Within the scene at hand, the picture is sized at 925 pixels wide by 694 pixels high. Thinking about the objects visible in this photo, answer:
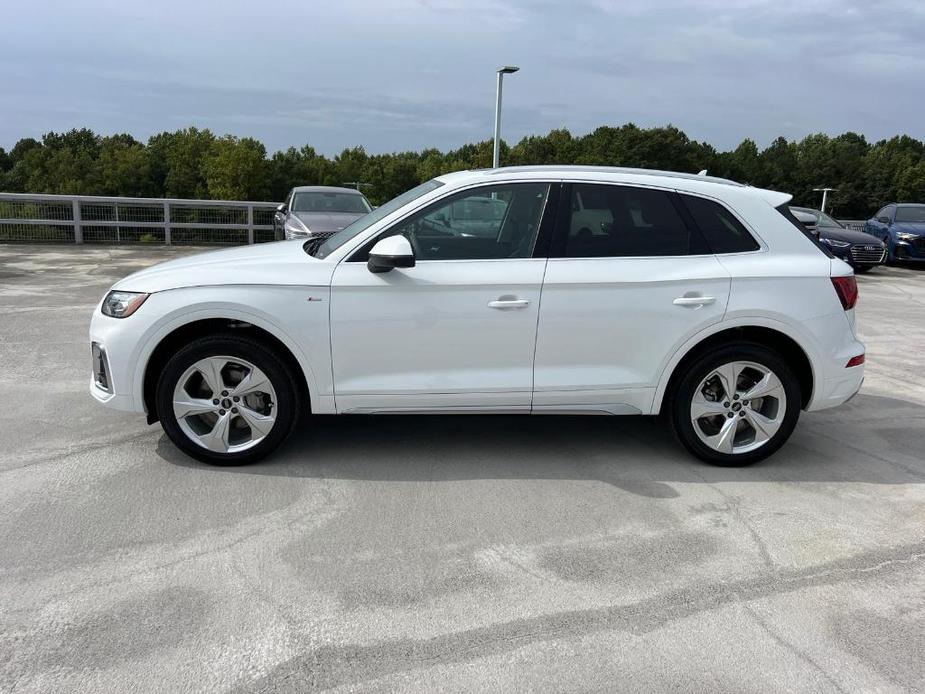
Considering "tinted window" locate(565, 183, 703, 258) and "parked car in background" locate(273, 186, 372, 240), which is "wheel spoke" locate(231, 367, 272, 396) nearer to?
"tinted window" locate(565, 183, 703, 258)

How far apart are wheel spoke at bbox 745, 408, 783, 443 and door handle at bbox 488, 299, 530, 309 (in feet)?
5.08

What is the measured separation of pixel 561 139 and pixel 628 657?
362 feet

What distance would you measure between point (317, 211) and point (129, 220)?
770cm

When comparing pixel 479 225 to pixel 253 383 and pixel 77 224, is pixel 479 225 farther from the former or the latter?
pixel 77 224

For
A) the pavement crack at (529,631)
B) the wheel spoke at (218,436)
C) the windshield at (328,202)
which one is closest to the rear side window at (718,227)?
the pavement crack at (529,631)

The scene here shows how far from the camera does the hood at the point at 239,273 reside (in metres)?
4.22

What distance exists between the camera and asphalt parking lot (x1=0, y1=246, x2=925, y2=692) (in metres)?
2.66

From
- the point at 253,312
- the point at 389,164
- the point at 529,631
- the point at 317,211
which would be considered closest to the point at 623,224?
the point at 253,312

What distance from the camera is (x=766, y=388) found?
4.50 m

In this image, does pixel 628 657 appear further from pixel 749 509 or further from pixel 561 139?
pixel 561 139

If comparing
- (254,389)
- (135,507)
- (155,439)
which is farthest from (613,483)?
(155,439)

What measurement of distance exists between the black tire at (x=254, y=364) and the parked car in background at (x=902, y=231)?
18.9 m

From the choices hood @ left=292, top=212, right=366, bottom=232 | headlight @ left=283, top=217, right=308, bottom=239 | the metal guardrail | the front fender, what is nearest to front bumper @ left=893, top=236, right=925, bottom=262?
hood @ left=292, top=212, right=366, bottom=232

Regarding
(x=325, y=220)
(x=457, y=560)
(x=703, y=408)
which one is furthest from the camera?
(x=325, y=220)
